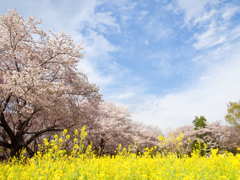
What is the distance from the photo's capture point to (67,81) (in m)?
12.7

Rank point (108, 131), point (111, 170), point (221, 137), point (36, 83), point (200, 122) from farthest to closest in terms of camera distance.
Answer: point (200, 122) → point (221, 137) → point (108, 131) → point (36, 83) → point (111, 170)

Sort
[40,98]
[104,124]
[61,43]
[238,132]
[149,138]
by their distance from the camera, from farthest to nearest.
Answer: [149,138] < [238,132] < [104,124] < [61,43] < [40,98]

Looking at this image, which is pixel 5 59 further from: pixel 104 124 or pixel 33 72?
pixel 104 124

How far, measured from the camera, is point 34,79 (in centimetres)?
877

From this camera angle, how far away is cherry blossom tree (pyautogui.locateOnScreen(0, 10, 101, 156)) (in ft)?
29.7

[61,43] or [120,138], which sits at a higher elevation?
[61,43]

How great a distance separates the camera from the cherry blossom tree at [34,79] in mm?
9039

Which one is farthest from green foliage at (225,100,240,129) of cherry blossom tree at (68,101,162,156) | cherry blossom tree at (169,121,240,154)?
cherry blossom tree at (68,101,162,156)

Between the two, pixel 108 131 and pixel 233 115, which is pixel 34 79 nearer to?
pixel 108 131

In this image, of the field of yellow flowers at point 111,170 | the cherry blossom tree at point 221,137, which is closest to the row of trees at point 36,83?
the field of yellow flowers at point 111,170

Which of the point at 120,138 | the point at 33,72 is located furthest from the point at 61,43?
the point at 120,138

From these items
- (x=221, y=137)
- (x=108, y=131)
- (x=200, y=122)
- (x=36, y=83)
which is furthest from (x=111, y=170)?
(x=200, y=122)

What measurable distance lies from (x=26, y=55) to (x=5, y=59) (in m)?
1.41

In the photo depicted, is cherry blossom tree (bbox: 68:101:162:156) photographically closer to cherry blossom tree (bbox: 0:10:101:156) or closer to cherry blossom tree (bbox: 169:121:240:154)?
cherry blossom tree (bbox: 0:10:101:156)
